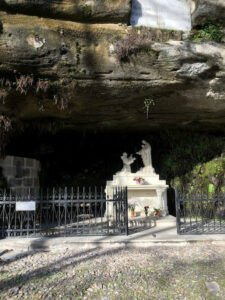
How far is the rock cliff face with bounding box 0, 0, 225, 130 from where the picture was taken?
5.05 meters

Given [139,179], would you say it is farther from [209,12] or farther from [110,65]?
[209,12]

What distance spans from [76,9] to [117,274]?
5.59 meters

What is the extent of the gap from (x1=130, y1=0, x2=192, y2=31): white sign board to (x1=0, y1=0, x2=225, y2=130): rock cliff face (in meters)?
0.38

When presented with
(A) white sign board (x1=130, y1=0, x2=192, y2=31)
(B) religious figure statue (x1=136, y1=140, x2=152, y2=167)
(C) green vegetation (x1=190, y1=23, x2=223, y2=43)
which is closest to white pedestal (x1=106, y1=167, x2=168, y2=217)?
(B) religious figure statue (x1=136, y1=140, x2=152, y2=167)

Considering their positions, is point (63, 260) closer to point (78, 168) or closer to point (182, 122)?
point (182, 122)

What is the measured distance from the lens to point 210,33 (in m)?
6.12

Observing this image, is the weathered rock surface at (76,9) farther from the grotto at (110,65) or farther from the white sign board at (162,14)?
the white sign board at (162,14)

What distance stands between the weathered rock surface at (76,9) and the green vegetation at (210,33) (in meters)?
2.01

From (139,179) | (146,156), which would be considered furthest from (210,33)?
(139,179)

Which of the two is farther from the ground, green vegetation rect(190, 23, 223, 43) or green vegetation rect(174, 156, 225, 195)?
green vegetation rect(190, 23, 223, 43)

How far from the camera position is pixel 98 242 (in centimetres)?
495

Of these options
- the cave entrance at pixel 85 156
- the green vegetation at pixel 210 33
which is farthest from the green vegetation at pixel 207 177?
the green vegetation at pixel 210 33

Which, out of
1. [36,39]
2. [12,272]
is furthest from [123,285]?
[36,39]

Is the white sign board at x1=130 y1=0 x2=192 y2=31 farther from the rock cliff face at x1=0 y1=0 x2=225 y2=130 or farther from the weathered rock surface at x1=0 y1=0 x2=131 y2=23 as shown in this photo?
the weathered rock surface at x1=0 y1=0 x2=131 y2=23
